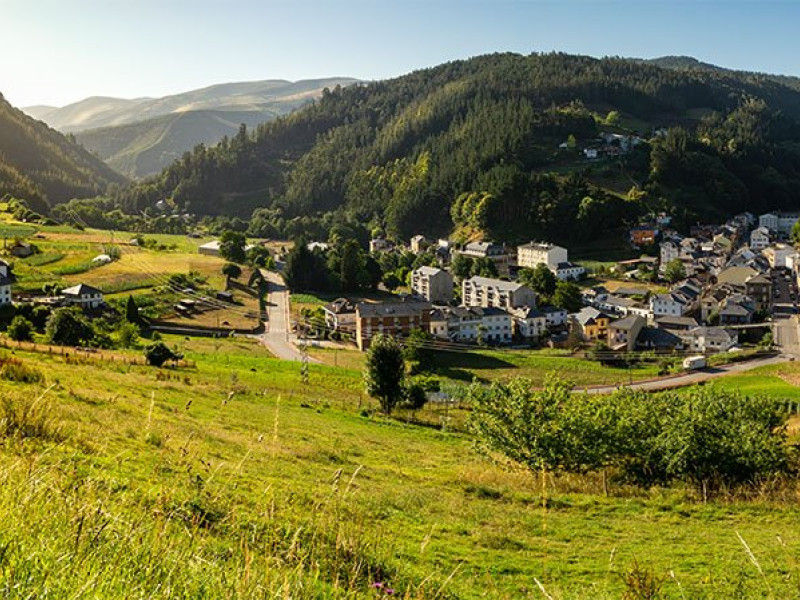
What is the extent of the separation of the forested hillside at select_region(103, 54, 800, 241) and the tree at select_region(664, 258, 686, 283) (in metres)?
18.5

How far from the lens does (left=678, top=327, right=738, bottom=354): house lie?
154 feet

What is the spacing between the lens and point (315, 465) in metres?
10.5

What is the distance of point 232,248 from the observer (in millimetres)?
70188

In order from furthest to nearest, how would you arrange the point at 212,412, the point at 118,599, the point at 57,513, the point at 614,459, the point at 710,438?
1. the point at 212,412
2. the point at 614,459
3. the point at 710,438
4. the point at 57,513
5. the point at 118,599

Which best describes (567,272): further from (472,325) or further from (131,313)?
(131,313)

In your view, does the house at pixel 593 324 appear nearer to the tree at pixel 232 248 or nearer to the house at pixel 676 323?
the house at pixel 676 323

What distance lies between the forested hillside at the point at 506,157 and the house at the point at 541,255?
412 inches

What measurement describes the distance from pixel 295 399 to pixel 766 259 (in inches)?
2759

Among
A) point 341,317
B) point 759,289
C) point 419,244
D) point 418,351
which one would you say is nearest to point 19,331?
point 418,351

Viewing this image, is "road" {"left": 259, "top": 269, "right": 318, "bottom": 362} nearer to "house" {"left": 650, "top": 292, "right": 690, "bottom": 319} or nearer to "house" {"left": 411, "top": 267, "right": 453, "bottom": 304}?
"house" {"left": 411, "top": 267, "right": 453, "bottom": 304}

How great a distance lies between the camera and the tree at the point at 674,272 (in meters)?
67.9

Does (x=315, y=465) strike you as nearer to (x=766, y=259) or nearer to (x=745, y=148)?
(x=766, y=259)

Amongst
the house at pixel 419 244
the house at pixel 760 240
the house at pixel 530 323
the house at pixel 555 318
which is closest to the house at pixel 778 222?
the house at pixel 760 240

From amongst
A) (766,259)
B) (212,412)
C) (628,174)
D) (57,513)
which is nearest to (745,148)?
(628,174)
